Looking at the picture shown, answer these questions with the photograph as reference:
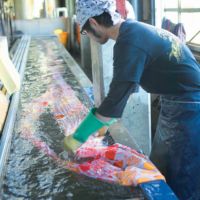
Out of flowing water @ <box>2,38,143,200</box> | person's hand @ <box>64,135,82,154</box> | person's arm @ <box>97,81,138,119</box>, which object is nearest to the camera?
flowing water @ <box>2,38,143,200</box>

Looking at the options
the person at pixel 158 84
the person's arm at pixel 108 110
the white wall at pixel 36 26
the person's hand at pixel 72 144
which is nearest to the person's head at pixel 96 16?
the person at pixel 158 84

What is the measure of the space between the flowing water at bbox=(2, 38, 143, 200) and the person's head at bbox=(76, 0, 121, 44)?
0.63m

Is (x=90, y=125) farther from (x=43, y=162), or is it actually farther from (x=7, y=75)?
(x=7, y=75)

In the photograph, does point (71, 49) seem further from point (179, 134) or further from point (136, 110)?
point (179, 134)

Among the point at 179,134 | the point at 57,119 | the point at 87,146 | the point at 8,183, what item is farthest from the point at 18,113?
the point at 179,134

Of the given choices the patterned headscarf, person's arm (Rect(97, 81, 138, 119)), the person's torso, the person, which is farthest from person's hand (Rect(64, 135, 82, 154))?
the patterned headscarf

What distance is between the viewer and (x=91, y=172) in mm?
1471

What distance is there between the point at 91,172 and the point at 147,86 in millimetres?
540

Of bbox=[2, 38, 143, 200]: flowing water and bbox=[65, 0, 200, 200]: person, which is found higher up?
bbox=[65, 0, 200, 200]: person

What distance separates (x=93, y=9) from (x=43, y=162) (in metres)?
0.75

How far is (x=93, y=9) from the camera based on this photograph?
1454 mm

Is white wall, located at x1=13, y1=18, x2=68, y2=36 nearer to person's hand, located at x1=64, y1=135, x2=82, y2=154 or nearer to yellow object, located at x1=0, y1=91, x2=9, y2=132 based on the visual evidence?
yellow object, located at x1=0, y1=91, x2=9, y2=132

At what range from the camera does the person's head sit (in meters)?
1.46

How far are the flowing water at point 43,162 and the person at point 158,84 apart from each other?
173mm
